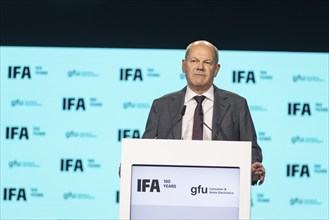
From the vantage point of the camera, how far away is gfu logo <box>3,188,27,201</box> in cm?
602

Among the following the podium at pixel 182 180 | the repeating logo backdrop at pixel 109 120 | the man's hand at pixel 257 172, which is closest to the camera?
the podium at pixel 182 180

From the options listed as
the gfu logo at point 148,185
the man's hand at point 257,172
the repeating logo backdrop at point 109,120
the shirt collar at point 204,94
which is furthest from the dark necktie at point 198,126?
the repeating logo backdrop at point 109,120

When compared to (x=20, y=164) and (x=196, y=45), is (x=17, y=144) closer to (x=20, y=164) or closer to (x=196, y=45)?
(x=20, y=164)

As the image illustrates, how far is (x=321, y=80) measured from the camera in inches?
235

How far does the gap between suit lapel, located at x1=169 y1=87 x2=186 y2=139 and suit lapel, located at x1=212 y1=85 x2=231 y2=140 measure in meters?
0.16

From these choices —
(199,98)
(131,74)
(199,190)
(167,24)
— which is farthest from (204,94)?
(167,24)

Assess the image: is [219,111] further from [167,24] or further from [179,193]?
[167,24]

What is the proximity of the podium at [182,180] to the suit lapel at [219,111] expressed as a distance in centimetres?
46

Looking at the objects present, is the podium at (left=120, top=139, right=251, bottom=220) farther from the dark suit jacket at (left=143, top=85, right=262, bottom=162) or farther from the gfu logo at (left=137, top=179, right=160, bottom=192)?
the dark suit jacket at (left=143, top=85, right=262, bottom=162)

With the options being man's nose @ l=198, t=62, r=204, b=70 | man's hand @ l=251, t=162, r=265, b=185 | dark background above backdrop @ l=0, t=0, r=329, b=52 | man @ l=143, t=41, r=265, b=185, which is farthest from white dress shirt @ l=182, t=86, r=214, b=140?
dark background above backdrop @ l=0, t=0, r=329, b=52

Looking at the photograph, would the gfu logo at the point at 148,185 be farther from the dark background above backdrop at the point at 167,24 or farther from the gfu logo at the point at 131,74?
the dark background above backdrop at the point at 167,24

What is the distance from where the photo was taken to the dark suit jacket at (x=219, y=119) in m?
3.19

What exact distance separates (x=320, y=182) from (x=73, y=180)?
7.08 feet

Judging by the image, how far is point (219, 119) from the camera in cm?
320
